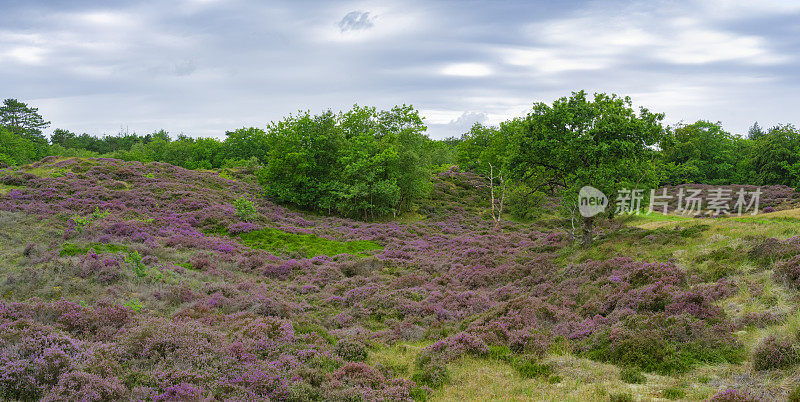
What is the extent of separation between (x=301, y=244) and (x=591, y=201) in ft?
57.0

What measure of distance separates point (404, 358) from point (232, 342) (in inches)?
167

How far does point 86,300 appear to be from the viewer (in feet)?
38.1

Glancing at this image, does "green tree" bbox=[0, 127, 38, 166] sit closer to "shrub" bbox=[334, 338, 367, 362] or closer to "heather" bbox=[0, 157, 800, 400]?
"heather" bbox=[0, 157, 800, 400]

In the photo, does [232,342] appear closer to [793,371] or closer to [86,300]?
[86,300]

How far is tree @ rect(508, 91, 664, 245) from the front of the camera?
18719 mm

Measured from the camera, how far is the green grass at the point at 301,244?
2484cm

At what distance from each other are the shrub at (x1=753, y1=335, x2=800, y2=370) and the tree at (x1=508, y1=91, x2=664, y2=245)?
38.6ft

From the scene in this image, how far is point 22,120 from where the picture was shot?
8344 cm

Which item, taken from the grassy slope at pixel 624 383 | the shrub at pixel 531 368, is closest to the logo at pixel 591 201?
the grassy slope at pixel 624 383

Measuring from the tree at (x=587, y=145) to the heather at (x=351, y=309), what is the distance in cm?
306

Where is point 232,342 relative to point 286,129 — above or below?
below

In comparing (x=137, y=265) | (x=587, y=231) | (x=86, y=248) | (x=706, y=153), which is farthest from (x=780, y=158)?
(x=86, y=248)

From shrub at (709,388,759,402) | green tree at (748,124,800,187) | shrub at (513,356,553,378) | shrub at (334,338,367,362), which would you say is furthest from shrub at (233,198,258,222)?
green tree at (748,124,800,187)

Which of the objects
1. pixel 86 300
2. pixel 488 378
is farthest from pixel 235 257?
pixel 488 378
